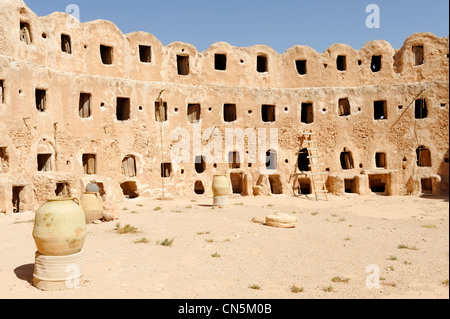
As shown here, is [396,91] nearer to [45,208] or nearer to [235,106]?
[235,106]

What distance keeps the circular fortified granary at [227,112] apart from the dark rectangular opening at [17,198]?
6.21 feet

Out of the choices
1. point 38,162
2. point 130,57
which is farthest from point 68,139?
point 130,57

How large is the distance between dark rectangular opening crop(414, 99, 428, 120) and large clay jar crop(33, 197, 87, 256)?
22.8 m

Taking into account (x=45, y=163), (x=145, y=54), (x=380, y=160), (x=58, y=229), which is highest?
(x=145, y=54)

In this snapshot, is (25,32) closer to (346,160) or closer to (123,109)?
(123,109)

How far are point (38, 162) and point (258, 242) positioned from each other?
40.8 ft

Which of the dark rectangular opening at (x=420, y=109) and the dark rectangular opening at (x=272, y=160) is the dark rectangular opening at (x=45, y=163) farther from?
the dark rectangular opening at (x=420, y=109)

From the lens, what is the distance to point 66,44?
2100 centimetres

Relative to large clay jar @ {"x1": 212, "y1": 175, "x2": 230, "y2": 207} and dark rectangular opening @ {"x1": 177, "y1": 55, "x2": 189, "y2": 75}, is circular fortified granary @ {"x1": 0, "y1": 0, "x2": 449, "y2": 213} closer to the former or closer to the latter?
dark rectangular opening @ {"x1": 177, "y1": 55, "x2": 189, "y2": 75}

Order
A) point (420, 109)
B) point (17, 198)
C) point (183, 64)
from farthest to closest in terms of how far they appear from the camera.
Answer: point (183, 64) → point (420, 109) → point (17, 198)

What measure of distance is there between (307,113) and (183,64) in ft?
28.5

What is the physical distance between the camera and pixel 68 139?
1892 centimetres

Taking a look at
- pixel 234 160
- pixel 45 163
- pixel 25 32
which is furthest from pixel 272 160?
pixel 25 32

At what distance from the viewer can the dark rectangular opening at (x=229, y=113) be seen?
78.6 feet
